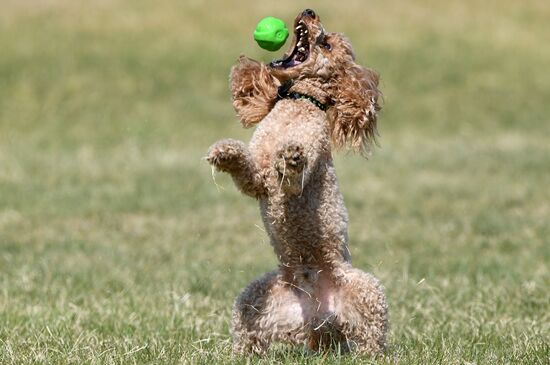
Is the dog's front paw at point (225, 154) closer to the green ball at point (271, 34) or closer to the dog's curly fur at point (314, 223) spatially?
the dog's curly fur at point (314, 223)

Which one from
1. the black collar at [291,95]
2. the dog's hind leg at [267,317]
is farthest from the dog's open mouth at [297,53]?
the dog's hind leg at [267,317]

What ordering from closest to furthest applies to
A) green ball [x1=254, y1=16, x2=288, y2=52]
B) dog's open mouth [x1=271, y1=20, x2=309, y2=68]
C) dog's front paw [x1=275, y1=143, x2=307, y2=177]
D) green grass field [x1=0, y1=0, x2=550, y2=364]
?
dog's front paw [x1=275, y1=143, x2=307, y2=177], green ball [x1=254, y1=16, x2=288, y2=52], dog's open mouth [x1=271, y1=20, x2=309, y2=68], green grass field [x1=0, y1=0, x2=550, y2=364]

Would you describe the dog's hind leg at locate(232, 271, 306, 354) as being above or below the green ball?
below

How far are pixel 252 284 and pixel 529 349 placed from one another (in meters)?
1.30

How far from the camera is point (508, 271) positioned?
8008mm

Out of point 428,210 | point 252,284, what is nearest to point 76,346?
point 252,284

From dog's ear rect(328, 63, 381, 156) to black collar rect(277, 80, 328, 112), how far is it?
0.19 ft

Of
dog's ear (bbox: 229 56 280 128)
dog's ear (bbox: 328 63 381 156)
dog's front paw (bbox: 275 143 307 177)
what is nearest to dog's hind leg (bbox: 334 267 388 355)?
dog's ear (bbox: 328 63 381 156)

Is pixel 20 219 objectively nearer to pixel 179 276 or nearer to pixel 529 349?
pixel 179 276

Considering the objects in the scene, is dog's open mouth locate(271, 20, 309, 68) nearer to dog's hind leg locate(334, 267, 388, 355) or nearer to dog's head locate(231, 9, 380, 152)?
dog's head locate(231, 9, 380, 152)

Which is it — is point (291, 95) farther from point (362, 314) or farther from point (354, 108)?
point (362, 314)

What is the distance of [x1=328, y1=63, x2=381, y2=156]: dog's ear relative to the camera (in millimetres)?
4488

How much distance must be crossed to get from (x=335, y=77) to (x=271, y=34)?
361 millimetres

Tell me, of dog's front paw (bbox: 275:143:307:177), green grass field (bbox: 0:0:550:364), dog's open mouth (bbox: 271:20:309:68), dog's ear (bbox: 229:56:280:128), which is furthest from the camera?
green grass field (bbox: 0:0:550:364)
